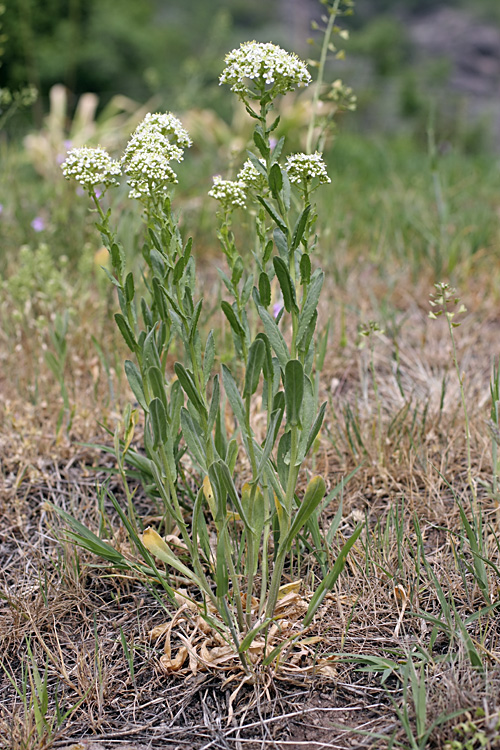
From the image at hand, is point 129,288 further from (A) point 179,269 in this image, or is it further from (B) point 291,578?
(B) point 291,578

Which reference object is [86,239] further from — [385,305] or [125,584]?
[125,584]

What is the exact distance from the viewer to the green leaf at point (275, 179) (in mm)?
1031

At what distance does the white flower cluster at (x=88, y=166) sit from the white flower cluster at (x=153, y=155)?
32mm

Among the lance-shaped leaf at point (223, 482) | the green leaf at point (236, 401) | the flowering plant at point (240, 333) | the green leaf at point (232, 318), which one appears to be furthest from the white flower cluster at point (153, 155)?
the lance-shaped leaf at point (223, 482)

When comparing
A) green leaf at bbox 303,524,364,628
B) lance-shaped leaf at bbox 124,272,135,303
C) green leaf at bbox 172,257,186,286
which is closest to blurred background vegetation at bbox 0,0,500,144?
lance-shaped leaf at bbox 124,272,135,303

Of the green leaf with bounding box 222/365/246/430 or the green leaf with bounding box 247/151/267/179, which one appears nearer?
the green leaf with bounding box 247/151/267/179

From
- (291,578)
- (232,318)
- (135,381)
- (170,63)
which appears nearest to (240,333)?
(232,318)

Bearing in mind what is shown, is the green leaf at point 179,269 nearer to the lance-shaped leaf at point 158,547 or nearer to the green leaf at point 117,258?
the green leaf at point 117,258

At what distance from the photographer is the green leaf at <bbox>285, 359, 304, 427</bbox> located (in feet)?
3.46

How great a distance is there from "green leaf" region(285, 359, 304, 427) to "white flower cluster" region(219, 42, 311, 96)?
437 mm

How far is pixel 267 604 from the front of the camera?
4.06 feet

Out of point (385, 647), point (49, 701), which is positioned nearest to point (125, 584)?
point (49, 701)

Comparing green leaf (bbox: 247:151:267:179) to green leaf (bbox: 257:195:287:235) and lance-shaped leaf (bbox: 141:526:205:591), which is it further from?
lance-shaped leaf (bbox: 141:526:205:591)

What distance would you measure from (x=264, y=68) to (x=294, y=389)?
1.66 feet
